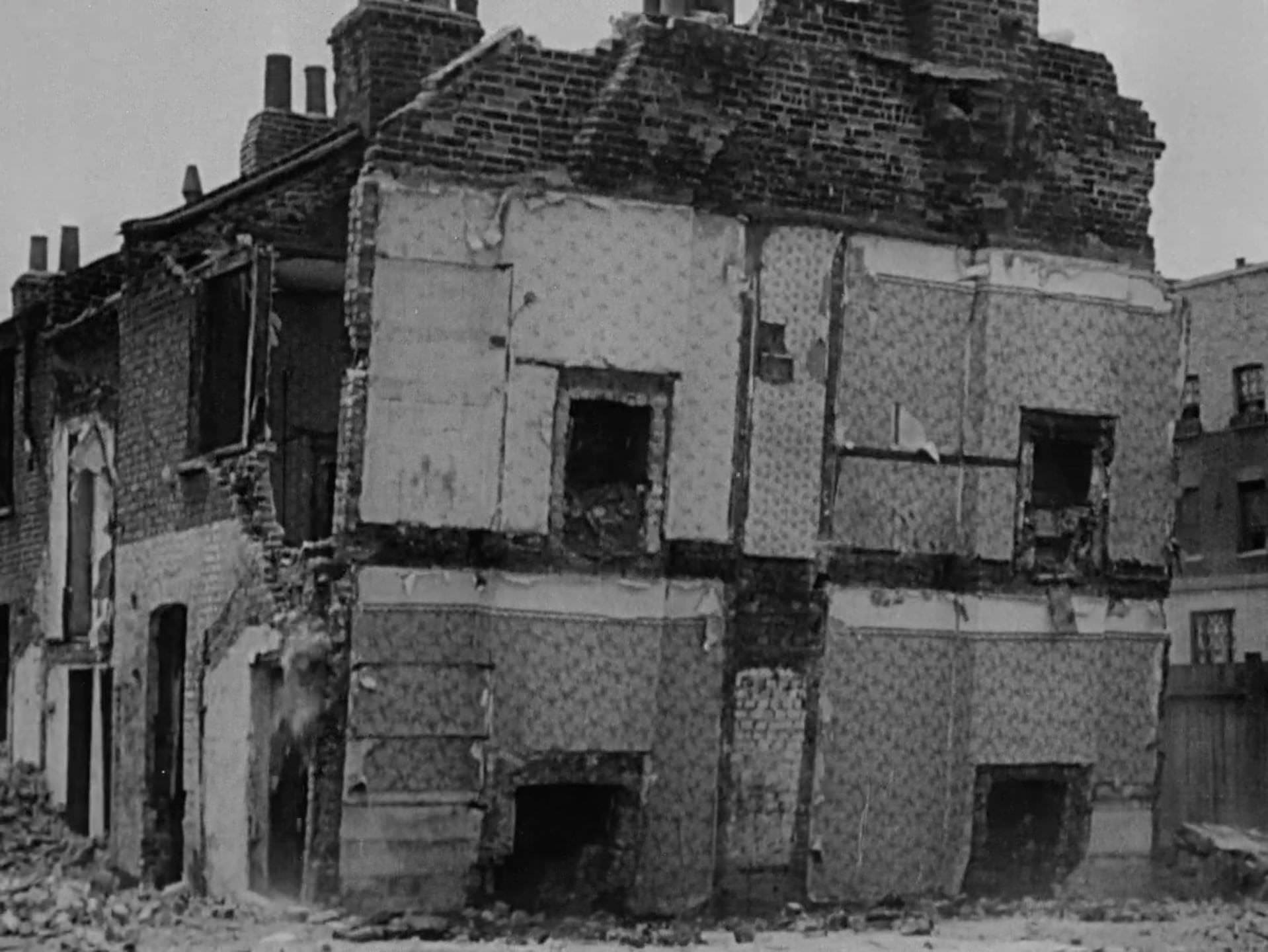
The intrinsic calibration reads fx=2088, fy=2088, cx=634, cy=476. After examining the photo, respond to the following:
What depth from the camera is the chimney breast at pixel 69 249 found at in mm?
29453

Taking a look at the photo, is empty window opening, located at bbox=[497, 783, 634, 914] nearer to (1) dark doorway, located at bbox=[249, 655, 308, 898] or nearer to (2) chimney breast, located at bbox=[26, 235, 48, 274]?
(1) dark doorway, located at bbox=[249, 655, 308, 898]

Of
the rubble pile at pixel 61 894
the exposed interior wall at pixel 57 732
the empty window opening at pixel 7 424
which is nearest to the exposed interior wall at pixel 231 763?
the rubble pile at pixel 61 894

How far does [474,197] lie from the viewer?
16125 millimetres

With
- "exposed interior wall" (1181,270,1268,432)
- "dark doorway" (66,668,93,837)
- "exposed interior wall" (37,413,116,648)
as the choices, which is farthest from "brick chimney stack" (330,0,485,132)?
"exposed interior wall" (1181,270,1268,432)

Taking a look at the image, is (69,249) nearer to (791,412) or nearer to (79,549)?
(79,549)

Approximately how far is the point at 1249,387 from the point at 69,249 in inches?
842

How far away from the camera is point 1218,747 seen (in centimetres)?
2491

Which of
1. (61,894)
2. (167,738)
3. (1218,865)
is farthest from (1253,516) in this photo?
(61,894)

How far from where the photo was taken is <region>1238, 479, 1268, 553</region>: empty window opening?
3809 centimetres

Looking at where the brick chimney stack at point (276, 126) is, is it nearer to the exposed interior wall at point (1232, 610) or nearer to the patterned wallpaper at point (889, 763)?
the patterned wallpaper at point (889, 763)

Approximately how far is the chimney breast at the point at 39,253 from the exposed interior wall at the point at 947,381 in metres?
15.1

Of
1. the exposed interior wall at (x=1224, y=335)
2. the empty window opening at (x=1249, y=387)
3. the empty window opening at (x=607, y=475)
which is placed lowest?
the empty window opening at (x=607, y=475)

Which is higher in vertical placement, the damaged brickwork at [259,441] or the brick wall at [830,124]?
the brick wall at [830,124]

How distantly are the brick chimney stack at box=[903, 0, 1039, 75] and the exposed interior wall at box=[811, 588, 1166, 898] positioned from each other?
15.5ft
